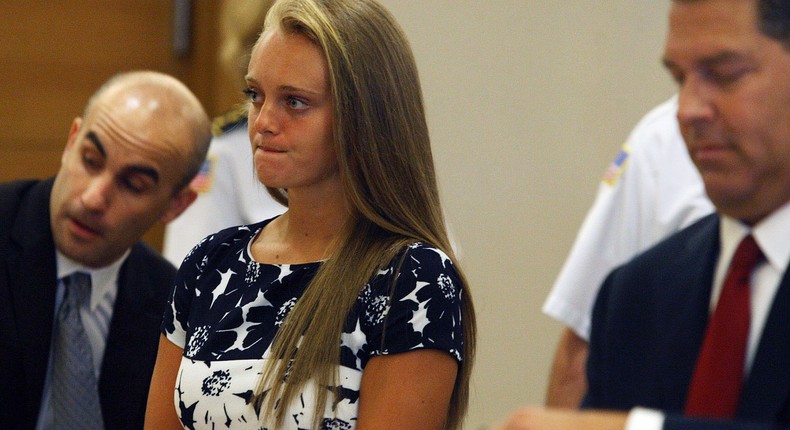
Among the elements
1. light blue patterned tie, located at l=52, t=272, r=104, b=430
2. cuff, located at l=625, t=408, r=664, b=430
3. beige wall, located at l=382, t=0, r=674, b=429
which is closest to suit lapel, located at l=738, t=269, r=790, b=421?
cuff, located at l=625, t=408, r=664, b=430

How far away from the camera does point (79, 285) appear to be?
2098 millimetres

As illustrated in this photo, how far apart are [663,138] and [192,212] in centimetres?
114

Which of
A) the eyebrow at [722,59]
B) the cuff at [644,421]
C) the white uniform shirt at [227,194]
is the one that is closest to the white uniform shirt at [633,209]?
the white uniform shirt at [227,194]

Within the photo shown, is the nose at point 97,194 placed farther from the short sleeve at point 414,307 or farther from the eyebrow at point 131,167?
the short sleeve at point 414,307

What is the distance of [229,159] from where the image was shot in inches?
103

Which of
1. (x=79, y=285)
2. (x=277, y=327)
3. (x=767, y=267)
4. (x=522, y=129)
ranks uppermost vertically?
(x=767, y=267)

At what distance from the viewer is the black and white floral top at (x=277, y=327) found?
54.8 inches

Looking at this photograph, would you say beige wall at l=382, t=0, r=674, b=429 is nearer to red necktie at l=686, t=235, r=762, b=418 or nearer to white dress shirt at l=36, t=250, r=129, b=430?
white dress shirt at l=36, t=250, r=129, b=430

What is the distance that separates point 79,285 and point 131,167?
0.26 metres

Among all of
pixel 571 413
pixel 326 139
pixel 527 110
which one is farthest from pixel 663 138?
pixel 571 413

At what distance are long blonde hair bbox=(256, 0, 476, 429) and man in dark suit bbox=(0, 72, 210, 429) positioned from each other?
0.62m

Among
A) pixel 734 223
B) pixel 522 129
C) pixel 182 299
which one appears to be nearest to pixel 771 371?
pixel 734 223

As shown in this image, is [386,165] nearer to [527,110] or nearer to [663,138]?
[663,138]

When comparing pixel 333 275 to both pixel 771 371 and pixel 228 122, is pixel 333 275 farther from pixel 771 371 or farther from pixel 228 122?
pixel 228 122
